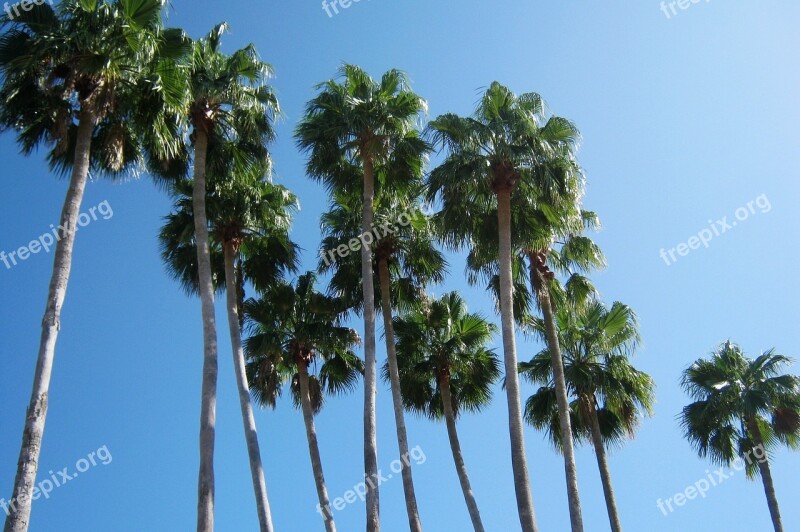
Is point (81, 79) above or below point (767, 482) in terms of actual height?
above

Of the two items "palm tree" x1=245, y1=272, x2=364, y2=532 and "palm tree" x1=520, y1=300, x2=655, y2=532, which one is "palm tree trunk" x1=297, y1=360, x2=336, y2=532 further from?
"palm tree" x1=520, y1=300, x2=655, y2=532

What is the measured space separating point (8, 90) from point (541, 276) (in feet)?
44.0

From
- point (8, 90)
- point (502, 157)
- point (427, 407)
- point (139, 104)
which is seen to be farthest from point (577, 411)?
point (8, 90)

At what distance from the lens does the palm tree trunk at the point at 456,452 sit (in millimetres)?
22469

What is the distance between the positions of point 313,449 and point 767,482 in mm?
12471

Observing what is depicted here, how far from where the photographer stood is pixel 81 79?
17062 millimetres

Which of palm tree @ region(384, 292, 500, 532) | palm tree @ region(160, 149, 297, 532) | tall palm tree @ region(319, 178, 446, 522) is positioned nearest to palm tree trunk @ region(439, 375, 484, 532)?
palm tree @ region(384, 292, 500, 532)

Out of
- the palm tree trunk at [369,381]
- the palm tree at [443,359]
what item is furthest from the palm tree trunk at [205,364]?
the palm tree at [443,359]

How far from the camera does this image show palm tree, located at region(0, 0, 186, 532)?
1672 centimetres

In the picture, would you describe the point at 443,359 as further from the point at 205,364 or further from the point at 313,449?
the point at 205,364

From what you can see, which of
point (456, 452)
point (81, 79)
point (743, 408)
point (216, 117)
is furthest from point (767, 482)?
point (81, 79)

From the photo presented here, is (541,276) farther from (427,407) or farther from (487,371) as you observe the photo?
(427,407)

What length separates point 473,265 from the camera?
23172mm

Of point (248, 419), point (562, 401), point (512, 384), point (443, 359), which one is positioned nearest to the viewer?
point (512, 384)
